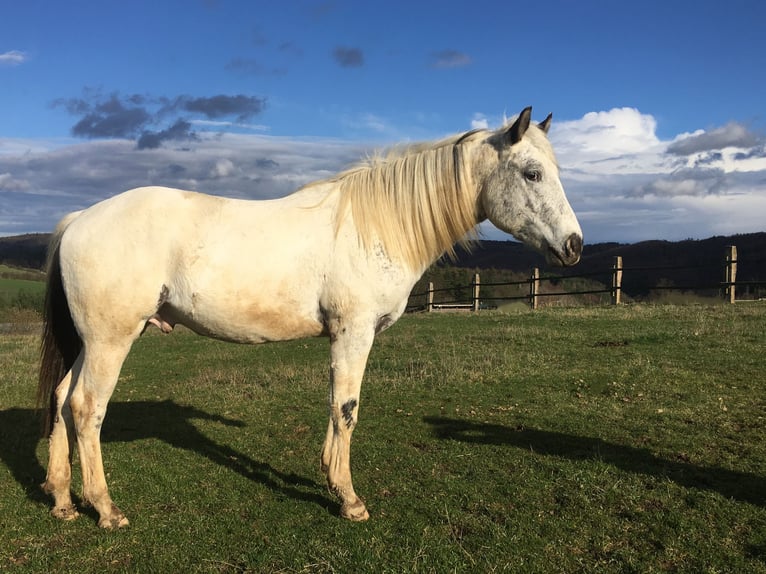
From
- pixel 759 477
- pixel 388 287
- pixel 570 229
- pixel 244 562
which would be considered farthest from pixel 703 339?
pixel 244 562

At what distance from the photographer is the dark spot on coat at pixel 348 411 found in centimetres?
382

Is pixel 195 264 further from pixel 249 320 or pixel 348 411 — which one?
pixel 348 411

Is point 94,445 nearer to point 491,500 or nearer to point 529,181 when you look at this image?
point 491,500

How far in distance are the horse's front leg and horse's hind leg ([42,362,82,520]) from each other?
188 cm

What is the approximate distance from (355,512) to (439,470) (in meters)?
1.12

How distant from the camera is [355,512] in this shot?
373 cm

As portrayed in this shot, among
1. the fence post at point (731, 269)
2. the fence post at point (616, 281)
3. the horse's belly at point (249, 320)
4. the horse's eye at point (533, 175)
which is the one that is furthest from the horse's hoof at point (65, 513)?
the fence post at point (731, 269)

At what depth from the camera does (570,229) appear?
3719mm

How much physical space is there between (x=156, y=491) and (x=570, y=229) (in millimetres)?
3778

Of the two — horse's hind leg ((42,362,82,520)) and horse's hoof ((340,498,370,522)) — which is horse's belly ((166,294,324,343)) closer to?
horse's hind leg ((42,362,82,520))

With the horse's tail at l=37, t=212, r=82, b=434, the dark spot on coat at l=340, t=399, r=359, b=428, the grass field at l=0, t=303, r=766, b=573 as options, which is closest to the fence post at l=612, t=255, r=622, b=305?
the grass field at l=0, t=303, r=766, b=573

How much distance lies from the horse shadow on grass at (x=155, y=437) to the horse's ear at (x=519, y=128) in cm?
299

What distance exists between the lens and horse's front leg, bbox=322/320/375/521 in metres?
3.75

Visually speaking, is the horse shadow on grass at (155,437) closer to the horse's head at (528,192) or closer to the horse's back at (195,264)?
the horse's back at (195,264)
